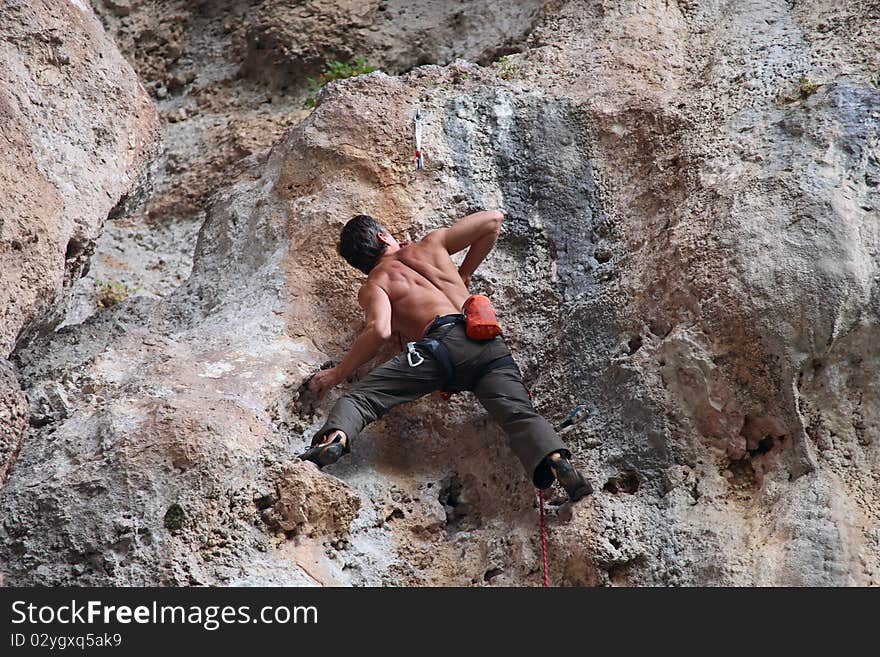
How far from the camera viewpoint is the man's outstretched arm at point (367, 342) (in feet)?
17.3

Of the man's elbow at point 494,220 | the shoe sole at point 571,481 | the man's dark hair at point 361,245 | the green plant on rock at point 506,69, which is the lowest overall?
the shoe sole at point 571,481

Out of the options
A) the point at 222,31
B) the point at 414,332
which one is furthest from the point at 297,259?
the point at 222,31

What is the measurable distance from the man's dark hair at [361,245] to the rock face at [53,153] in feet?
4.15

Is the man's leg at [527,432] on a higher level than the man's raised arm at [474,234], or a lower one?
lower

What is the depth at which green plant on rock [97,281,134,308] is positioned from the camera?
6789 millimetres

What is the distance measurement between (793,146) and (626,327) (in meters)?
1.18

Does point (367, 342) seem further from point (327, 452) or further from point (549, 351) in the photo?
point (549, 351)

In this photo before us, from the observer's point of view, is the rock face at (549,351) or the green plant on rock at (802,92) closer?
the rock face at (549,351)

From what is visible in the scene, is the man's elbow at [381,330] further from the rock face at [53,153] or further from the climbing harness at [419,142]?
the rock face at [53,153]

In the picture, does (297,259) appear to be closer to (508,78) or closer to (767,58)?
(508,78)

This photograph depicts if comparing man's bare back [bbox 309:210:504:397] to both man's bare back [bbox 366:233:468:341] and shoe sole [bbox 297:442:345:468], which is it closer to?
man's bare back [bbox 366:233:468:341]

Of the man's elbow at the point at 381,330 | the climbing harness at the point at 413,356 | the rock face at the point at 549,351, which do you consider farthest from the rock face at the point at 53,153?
the climbing harness at the point at 413,356

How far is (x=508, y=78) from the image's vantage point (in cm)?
673

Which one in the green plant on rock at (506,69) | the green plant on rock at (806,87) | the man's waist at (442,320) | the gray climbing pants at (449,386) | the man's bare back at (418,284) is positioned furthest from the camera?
the green plant on rock at (506,69)
